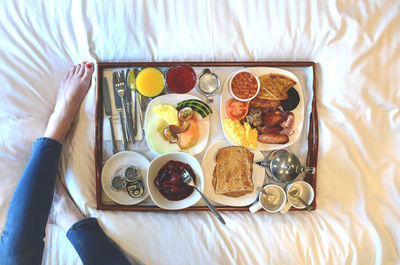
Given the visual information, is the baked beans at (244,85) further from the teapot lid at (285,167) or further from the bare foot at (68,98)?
the bare foot at (68,98)

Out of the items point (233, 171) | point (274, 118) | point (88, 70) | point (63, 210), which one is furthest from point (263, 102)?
point (63, 210)

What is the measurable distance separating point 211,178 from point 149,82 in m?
0.44

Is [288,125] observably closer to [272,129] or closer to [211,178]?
[272,129]

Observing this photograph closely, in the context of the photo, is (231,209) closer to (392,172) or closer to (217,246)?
(217,246)

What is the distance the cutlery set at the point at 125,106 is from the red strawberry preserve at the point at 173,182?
0.57 ft

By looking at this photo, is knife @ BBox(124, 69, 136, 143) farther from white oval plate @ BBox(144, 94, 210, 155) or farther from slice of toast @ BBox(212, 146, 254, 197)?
slice of toast @ BBox(212, 146, 254, 197)

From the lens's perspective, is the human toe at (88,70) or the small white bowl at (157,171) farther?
the human toe at (88,70)

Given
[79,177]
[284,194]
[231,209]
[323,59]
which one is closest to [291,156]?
[284,194]

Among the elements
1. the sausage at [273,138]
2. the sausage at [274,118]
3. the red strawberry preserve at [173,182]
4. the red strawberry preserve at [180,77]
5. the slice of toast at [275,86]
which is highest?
the red strawberry preserve at [180,77]

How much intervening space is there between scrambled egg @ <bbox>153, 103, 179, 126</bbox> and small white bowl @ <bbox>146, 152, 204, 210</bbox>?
13 cm

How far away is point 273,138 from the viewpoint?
999 mm

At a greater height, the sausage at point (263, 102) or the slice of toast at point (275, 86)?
the slice of toast at point (275, 86)

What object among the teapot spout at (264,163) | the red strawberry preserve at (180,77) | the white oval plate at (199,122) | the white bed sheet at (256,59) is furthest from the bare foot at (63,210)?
the teapot spout at (264,163)

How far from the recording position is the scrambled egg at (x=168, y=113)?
0.98m
